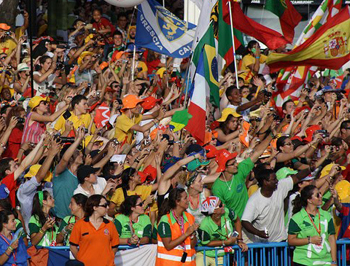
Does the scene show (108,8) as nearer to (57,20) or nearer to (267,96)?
(57,20)

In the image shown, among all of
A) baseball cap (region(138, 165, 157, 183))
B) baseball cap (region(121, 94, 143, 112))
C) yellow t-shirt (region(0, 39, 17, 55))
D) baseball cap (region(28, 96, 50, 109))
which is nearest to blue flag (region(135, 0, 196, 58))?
baseball cap (region(121, 94, 143, 112))

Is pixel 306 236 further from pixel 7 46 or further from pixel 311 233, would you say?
pixel 7 46

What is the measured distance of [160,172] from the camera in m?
12.2

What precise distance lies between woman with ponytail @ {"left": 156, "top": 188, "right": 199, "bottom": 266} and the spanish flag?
18.0 ft

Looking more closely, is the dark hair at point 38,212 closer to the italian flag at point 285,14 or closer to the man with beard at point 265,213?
the man with beard at point 265,213

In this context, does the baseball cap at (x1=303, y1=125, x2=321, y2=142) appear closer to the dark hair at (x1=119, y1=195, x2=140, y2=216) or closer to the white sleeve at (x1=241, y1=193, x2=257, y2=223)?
the white sleeve at (x1=241, y1=193, x2=257, y2=223)

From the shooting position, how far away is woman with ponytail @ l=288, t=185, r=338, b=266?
1159 centimetres

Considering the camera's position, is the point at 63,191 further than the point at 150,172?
No

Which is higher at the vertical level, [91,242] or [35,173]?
[35,173]

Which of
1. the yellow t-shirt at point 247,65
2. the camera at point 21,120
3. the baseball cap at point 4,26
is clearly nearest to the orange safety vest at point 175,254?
the camera at point 21,120

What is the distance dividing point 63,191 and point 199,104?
2461 mm

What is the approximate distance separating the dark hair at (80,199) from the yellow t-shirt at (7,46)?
23.6 feet

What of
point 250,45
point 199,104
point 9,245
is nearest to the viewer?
point 9,245

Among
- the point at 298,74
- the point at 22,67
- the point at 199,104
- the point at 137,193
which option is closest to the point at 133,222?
the point at 137,193
